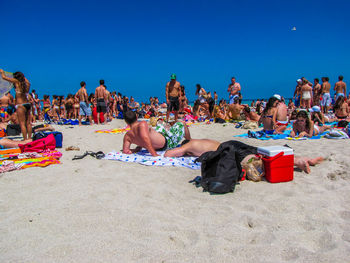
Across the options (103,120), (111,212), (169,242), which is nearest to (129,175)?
(111,212)

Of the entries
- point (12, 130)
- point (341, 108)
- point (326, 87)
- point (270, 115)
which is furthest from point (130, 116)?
point (326, 87)

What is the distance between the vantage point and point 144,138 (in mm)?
4242

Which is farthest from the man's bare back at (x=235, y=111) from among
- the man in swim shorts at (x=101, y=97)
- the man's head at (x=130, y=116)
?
the man's head at (x=130, y=116)

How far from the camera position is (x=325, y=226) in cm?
204

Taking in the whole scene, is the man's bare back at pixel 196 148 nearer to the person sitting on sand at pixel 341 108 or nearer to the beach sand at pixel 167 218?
the beach sand at pixel 167 218

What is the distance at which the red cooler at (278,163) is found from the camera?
2.93m

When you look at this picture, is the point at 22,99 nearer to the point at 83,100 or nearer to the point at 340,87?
the point at 83,100

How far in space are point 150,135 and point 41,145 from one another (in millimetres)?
2277

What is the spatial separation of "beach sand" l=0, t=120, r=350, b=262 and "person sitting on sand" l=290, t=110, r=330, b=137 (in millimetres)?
2552

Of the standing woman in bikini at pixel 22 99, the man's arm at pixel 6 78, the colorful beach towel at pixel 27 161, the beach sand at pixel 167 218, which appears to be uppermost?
the man's arm at pixel 6 78

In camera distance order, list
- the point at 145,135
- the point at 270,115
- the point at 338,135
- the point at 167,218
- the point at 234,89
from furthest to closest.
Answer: the point at 234,89 < the point at 270,115 < the point at 338,135 < the point at 145,135 < the point at 167,218

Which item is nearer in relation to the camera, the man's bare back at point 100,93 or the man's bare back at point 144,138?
the man's bare back at point 144,138

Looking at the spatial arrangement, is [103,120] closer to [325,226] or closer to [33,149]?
[33,149]

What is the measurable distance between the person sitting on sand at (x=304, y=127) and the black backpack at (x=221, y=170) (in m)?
3.69
